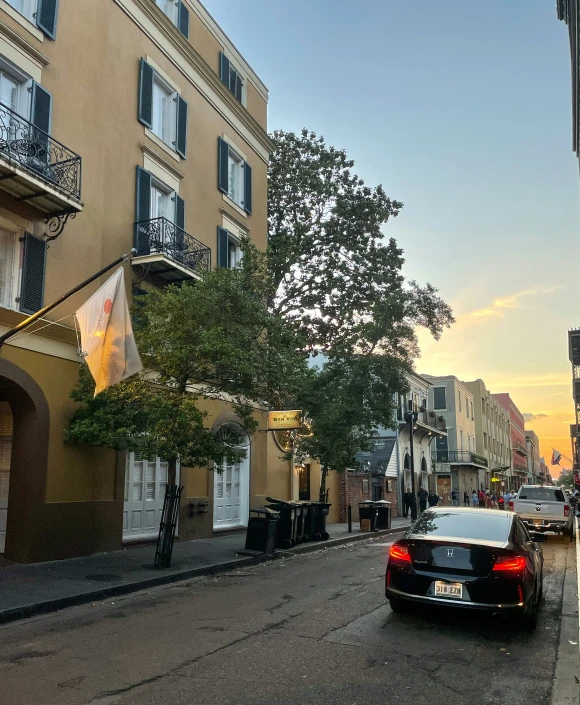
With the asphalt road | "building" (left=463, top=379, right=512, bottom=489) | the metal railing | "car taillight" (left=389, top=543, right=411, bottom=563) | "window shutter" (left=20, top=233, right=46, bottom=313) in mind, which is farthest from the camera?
"building" (left=463, top=379, right=512, bottom=489)

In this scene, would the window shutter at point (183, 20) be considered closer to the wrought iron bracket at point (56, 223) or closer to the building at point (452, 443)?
the wrought iron bracket at point (56, 223)

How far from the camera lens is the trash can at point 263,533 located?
49.4 feet

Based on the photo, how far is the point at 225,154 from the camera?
21.1 metres

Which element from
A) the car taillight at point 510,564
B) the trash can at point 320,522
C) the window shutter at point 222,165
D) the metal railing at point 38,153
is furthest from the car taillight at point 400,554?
the window shutter at point 222,165

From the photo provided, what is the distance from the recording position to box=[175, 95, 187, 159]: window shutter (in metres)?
18.5

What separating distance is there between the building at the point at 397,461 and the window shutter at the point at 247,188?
8.06 m

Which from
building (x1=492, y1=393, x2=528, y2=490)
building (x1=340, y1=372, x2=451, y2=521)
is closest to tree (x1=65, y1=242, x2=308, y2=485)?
building (x1=340, y1=372, x2=451, y2=521)

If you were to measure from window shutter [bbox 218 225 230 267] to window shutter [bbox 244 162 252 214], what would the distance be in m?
2.19

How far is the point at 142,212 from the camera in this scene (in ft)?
54.0

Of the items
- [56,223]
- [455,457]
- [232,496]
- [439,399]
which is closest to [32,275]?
[56,223]

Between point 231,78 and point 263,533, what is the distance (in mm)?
15631

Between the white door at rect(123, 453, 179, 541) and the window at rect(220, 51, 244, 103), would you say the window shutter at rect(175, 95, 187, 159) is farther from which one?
the white door at rect(123, 453, 179, 541)

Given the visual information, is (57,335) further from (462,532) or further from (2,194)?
(462,532)

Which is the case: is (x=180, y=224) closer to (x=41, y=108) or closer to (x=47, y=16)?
(x=41, y=108)
